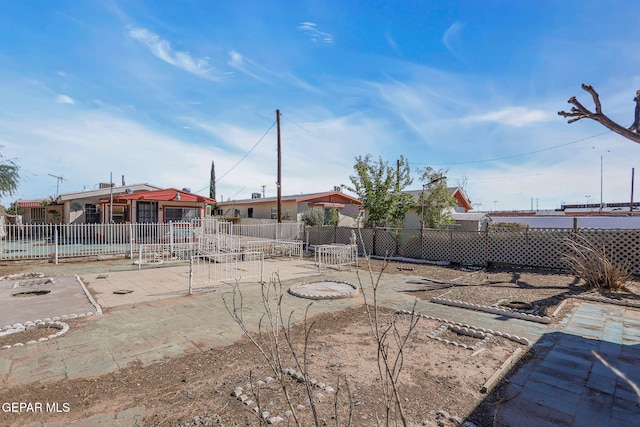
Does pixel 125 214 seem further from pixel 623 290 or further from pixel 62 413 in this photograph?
pixel 623 290

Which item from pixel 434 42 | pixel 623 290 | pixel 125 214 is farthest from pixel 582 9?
pixel 125 214

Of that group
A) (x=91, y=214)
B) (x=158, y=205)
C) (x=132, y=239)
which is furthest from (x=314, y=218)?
(x=91, y=214)

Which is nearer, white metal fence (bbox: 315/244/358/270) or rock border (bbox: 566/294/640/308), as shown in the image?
rock border (bbox: 566/294/640/308)

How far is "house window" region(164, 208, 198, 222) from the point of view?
17.9 metres

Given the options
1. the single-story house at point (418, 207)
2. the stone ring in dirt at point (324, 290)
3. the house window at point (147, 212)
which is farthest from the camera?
the single-story house at point (418, 207)

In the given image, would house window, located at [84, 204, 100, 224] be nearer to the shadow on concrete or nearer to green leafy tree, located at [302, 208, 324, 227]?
Answer: green leafy tree, located at [302, 208, 324, 227]

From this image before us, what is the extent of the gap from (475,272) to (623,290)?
11.1 feet

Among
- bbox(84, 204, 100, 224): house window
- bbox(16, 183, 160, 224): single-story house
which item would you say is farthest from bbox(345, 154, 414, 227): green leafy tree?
bbox(84, 204, 100, 224): house window

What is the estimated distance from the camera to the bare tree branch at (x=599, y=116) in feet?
10.1

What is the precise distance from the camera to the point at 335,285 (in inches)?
306

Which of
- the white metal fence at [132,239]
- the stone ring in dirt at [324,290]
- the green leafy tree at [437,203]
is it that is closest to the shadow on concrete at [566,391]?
the stone ring in dirt at [324,290]

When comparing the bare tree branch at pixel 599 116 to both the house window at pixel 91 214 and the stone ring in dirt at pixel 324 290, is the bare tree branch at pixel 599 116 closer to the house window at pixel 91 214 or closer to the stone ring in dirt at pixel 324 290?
the stone ring in dirt at pixel 324 290

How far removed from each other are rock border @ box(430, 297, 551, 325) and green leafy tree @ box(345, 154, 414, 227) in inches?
329

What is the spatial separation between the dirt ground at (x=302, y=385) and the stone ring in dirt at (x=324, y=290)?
1799mm
